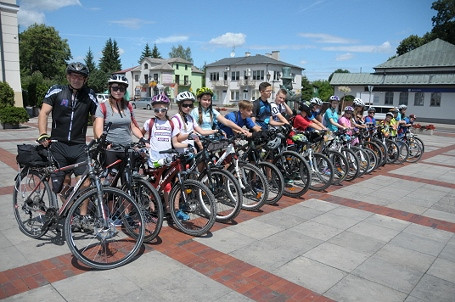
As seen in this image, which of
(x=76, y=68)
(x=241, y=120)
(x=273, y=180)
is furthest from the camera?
(x=241, y=120)

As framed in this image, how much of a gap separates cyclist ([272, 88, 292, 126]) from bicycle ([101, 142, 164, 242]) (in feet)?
10.9

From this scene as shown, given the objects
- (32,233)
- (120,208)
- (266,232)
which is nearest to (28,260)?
(32,233)

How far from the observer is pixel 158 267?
3627mm

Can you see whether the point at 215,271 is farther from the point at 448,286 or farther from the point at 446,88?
the point at 446,88

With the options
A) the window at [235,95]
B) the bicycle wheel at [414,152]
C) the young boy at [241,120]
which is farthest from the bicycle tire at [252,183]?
the window at [235,95]

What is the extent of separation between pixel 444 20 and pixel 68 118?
5586 centimetres

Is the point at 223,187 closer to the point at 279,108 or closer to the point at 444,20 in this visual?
the point at 279,108

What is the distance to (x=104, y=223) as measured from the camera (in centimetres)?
356

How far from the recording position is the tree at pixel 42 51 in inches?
2063

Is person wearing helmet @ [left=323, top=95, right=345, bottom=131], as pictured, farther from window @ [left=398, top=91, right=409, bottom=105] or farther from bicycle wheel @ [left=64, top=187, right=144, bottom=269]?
window @ [left=398, top=91, right=409, bottom=105]

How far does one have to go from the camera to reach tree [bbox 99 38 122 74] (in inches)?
3017

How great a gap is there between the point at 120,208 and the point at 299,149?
4316 millimetres

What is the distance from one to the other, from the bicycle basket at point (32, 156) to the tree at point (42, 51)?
55168 millimetres

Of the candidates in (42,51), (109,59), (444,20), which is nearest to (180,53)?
(109,59)
